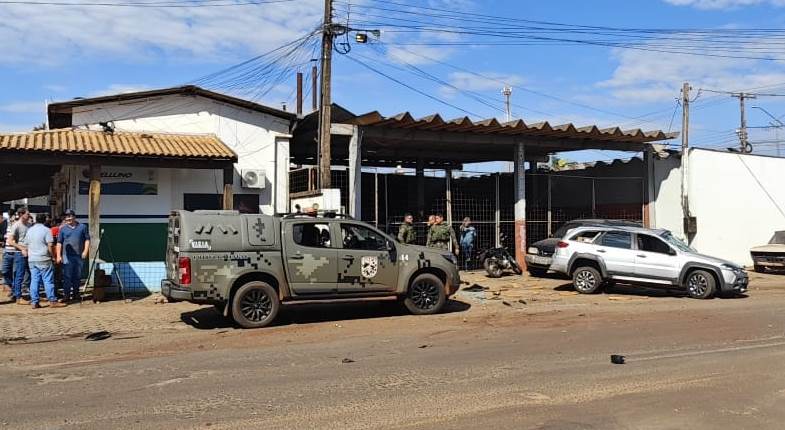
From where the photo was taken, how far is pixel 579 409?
19.3 ft

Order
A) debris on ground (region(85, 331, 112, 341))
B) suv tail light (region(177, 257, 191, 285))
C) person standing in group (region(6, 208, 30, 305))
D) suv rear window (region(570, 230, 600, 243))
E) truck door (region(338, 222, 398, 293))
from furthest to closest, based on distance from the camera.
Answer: suv rear window (region(570, 230, 600, 243)), person standing in group (region(6, 208, 30, 305)), truck door (region(338, 222, 398, 293)), suv tail light (region(177, 257, 191, 285)), debris on ground (region(85, 331, 112, 341))

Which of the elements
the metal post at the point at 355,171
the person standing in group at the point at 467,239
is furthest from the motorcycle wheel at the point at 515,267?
the metal post at the point at 355,171

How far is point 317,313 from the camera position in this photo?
12.3 metres

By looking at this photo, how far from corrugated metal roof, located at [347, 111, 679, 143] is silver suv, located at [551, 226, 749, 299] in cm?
419

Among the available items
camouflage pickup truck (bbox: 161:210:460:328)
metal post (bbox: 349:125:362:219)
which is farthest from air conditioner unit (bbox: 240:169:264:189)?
camouflage pickup truck (bbox: 161:210:460:328)

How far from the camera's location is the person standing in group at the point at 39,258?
1242 centimetres

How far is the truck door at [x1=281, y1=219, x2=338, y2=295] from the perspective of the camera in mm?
10922

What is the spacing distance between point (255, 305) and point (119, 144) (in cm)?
625

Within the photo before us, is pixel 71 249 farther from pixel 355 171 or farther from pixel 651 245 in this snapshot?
pixel 651 245

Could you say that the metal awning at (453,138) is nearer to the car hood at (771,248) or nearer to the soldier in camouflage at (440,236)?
the soldier in camouflage at (440,236)

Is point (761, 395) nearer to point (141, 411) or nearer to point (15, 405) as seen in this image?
point (141, 411)

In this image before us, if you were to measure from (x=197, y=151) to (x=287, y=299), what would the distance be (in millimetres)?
5466

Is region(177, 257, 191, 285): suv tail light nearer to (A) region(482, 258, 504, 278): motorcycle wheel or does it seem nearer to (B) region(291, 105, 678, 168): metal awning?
(B) region(291, 105, 678, 168): metal awning

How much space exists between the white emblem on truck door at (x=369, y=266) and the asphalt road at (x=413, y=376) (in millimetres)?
821
